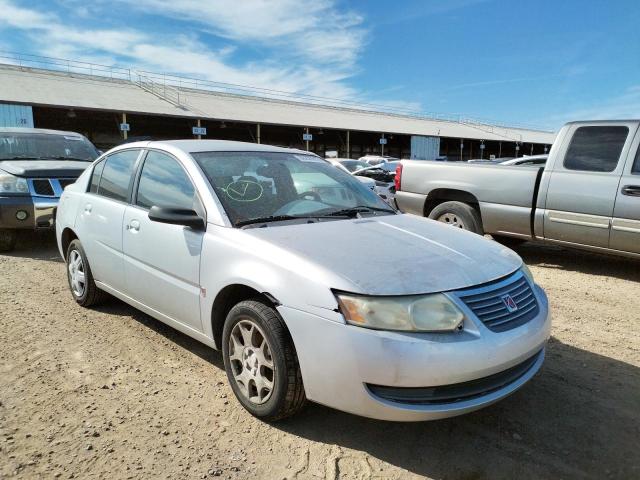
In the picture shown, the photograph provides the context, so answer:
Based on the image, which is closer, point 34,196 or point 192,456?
point 192,456

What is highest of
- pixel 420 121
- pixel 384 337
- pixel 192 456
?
pixel 420 121

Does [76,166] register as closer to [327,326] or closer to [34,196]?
[34,196]

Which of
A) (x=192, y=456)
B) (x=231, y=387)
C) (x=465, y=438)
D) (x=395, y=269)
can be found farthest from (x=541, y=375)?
(x=192, y=456)

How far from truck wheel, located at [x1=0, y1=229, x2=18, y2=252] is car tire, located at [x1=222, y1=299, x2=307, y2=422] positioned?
5.66 meters

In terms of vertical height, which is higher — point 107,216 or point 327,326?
point 107,216

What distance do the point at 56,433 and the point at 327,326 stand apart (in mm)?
1633

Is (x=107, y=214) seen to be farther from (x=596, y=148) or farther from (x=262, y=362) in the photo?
(x=596, y=148)

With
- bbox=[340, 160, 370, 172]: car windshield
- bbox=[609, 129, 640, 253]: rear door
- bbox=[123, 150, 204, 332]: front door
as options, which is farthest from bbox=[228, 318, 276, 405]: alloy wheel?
bbox=[340, 160, 370, 172]: car windshield

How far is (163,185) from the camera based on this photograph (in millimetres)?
3559

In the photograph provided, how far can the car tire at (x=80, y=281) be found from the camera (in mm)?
4430

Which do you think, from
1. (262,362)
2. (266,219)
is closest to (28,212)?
(266,219)

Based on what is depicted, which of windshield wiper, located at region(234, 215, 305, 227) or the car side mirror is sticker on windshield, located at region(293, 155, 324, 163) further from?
the car side mirror

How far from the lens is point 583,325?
430 cm

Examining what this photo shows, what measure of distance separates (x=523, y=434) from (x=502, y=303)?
0.77 meters
